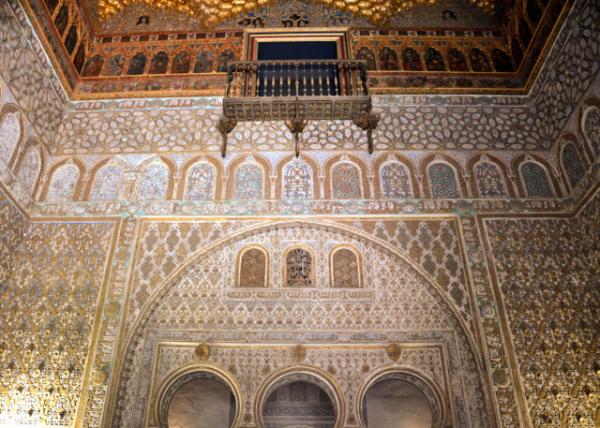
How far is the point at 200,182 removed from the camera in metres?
7.10

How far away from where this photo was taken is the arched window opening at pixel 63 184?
6934 mm

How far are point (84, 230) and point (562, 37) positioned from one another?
22.6ft

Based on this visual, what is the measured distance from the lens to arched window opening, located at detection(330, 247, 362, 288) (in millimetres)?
6348

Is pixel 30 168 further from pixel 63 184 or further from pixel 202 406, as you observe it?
pixel 202 406

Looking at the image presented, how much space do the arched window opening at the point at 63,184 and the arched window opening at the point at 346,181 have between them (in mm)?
3686

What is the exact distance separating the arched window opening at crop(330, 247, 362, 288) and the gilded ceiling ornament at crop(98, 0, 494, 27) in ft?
14.3

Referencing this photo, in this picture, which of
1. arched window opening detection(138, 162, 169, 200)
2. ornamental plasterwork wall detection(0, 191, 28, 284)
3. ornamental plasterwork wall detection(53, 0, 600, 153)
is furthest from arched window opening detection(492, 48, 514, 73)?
ornamental plasterwork wall detection(0, 191, 28, 284)

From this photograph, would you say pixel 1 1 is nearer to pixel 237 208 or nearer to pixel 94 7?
pixel 94 7

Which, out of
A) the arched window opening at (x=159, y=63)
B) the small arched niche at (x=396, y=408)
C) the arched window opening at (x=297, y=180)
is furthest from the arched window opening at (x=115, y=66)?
the small arched niche at (x=396, y=408)

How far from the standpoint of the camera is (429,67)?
8055 mm

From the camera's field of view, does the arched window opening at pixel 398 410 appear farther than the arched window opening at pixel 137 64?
Yes

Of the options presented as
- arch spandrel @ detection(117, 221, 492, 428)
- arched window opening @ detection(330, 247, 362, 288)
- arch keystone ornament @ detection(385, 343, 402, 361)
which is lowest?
arch keystone ornament @ detection(385, 343, 402, 361)

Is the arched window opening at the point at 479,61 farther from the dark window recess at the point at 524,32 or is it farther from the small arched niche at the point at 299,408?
the small arched niche at the point at 299,408

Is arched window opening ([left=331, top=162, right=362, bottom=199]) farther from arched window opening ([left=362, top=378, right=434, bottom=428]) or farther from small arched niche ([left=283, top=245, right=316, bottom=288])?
arched window opening ([left=362, top=378, right=434, bottom=428])
